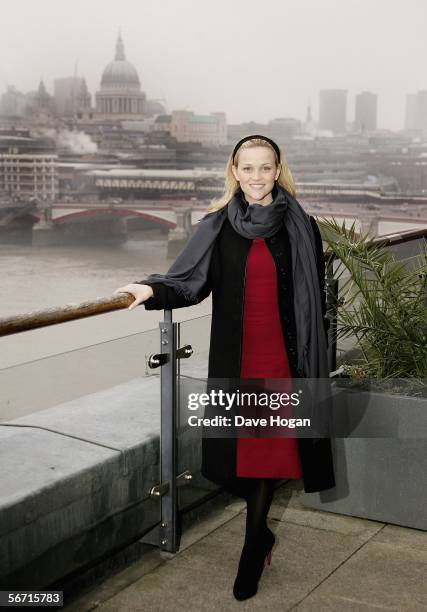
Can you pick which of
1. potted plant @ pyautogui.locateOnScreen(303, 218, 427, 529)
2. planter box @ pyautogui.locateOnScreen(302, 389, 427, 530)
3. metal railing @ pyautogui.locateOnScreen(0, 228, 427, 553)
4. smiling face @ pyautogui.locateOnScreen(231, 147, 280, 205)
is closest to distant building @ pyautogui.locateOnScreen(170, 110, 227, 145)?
potted plant @ pyautogui.locateOnScreen(303, 218, 427, 529)

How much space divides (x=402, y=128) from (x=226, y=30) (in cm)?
1277

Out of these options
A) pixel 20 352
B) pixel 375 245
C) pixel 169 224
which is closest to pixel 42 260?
pixel 169 224

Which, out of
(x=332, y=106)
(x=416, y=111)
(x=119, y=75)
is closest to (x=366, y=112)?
(x=332, y=106)

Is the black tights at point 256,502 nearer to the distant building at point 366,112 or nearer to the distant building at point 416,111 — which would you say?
the distant building at point 366,112

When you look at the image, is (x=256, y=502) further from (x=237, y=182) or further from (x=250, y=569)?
(x=237, y=182)

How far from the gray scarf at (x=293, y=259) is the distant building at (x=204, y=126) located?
194 ft

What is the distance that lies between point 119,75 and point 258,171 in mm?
67509

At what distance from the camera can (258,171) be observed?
2170mm

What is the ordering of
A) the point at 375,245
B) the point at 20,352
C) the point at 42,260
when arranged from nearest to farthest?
the point at 375,245 < the point at 20,352 < the point at 42,260

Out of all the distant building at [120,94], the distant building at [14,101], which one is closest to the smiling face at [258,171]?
the distant building at [14,101]

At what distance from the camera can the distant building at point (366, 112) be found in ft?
186

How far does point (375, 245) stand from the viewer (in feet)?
10.2

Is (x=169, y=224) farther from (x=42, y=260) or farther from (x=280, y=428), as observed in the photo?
(x=280, y=428)

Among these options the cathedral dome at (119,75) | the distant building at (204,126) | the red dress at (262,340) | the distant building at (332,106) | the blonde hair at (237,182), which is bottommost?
the red dress at (262,340)
